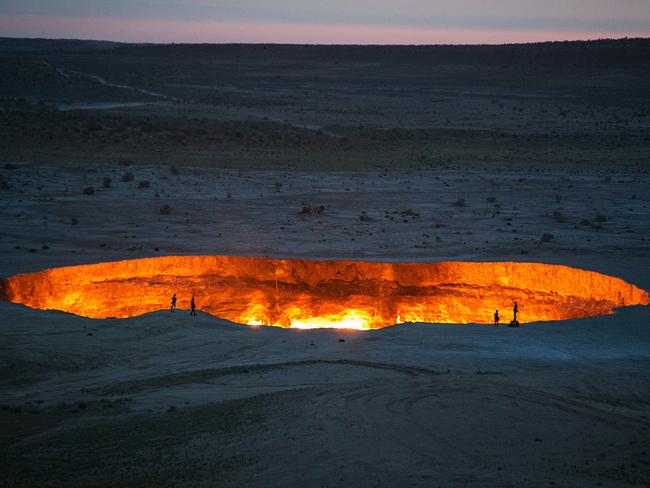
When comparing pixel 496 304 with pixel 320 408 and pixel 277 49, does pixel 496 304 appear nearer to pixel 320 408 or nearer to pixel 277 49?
pixel 320 408

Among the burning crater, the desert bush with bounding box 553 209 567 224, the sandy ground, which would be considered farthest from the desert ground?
the burning crater

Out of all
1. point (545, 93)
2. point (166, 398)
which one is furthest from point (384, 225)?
point (545, 93)

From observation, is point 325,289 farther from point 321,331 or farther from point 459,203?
point 459,203

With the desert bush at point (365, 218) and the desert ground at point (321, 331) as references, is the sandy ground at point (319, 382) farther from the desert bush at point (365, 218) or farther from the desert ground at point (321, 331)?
the desert bush at point (365, 218)

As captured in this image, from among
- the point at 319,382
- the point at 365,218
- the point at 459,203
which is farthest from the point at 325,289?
the point at 459,203

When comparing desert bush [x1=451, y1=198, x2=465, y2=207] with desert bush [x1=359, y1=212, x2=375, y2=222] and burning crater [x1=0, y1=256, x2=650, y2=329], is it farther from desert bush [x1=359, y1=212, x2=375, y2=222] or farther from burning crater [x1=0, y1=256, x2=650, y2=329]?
burning crater [x1=0, y1=256, x2=650, y2=329]

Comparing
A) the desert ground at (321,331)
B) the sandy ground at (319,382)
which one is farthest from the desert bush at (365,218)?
the sandy ground at (319,382)

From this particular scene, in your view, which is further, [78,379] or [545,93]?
[545,93]

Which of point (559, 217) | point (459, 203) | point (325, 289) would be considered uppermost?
point (459, 203)
